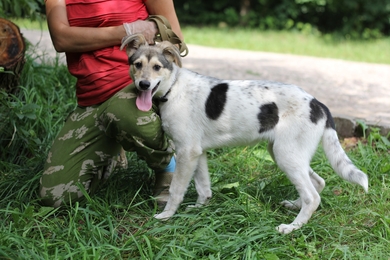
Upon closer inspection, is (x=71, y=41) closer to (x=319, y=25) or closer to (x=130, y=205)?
(x=130, y=205)

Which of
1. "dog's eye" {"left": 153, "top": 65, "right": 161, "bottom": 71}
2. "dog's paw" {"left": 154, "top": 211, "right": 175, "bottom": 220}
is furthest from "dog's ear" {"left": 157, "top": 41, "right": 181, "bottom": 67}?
"dog's paw" {"left": 154, "top": 211, "right": 175, "bottom": 220}

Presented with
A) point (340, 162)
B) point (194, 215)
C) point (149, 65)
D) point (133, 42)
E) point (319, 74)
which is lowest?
point (319, 74)

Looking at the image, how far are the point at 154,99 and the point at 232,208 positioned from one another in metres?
0.89

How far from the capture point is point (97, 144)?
3676mm

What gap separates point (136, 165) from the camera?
165 inches

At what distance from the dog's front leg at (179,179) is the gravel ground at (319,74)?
2342 millimetres

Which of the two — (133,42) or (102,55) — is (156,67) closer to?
(133,42)

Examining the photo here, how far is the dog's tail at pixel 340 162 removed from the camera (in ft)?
10.6

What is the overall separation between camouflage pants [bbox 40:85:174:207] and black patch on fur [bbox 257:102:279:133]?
0.68m

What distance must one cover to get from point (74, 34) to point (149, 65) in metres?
0.69

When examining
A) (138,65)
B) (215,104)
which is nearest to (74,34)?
(138,65)

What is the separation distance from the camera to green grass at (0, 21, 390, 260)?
2953 millimetres

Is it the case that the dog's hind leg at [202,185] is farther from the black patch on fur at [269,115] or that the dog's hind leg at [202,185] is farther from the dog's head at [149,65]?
the dog's head at [149,65]

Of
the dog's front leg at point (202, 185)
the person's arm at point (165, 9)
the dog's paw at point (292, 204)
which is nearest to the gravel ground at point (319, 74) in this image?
the dog's paw at point (292, 204)
